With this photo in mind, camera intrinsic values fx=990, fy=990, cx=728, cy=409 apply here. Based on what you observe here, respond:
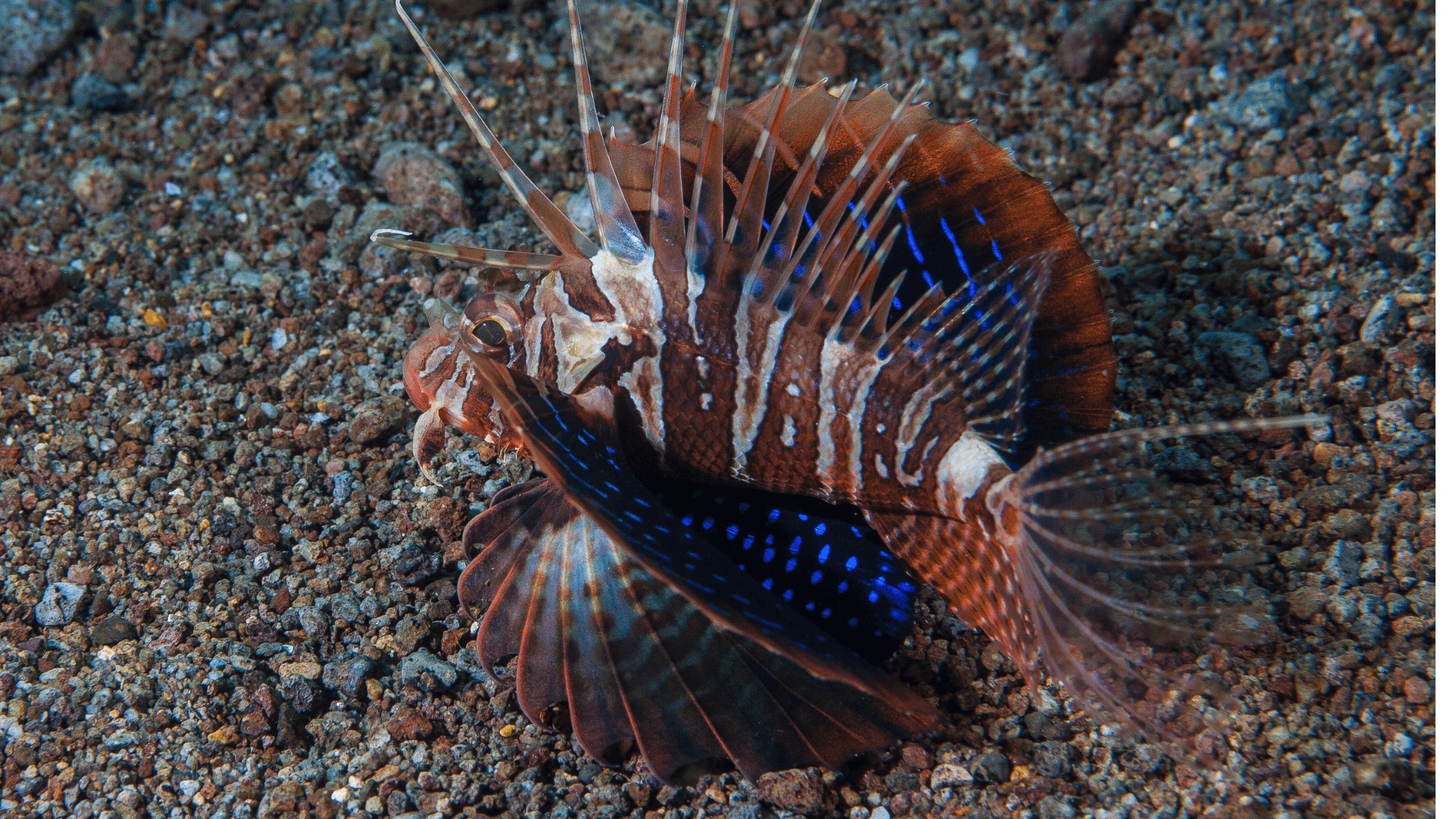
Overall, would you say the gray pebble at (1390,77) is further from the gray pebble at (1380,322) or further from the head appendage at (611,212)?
the head appendage at (611,212)

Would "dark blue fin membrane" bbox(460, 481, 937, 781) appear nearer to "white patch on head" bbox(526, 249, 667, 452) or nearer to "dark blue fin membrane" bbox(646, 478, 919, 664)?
"dark blue fin membrane" bbox(646, 478, 919, 664)

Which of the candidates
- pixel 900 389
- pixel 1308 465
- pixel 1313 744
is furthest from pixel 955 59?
pixel 1313 744

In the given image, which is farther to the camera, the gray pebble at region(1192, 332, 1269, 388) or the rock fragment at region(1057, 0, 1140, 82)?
the rock fragment at region(1057, 0, 1140, 82)

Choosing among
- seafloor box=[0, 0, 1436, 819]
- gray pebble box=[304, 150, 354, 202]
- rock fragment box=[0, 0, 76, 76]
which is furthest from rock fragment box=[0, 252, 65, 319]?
rock fragment box=[0, 0, 76, 76]

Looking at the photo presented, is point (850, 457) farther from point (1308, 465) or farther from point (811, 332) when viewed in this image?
point (1308, 465)

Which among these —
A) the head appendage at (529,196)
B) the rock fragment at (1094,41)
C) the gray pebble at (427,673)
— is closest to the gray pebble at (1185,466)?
the head appendage at (529,196)

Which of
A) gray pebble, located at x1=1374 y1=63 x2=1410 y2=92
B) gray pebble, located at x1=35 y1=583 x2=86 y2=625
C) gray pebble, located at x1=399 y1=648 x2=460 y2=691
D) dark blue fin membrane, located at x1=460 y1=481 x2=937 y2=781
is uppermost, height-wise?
gray pebble, located at x1=1374 y1=63 x2=1410 y2=92

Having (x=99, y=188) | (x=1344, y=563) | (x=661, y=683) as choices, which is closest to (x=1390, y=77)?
Answer: (x=1344, y=563)
